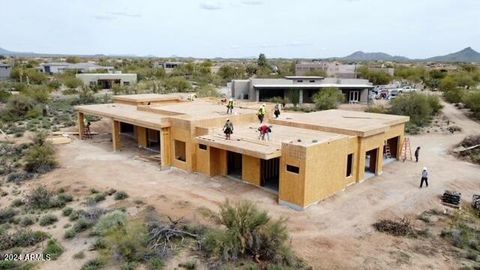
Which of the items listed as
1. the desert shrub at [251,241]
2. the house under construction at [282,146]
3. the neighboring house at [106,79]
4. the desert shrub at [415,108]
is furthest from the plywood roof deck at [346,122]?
the neighboring house at [106,79]

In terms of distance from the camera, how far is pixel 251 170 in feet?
72.7

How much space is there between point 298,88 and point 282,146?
41.6 metres

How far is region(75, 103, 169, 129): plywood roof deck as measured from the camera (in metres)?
25.9

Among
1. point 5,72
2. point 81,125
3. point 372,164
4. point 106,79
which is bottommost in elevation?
point 372,164

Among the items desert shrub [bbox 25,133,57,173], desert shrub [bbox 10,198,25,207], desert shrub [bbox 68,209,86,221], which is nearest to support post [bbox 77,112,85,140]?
desert shrub [bbox 25,133,57,173]

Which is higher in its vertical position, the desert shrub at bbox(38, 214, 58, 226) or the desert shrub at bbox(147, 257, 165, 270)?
the desert shrub at bbox(38, 214, 58, 226)

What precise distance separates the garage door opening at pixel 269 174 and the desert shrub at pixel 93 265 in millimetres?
10232

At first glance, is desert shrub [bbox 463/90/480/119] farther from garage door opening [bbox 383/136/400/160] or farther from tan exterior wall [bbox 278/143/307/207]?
tan exterior wall [bbox 278/143/307/207]

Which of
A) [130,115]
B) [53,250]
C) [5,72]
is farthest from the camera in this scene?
[5,72]

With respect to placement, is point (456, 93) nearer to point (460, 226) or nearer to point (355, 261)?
point (460, 226)

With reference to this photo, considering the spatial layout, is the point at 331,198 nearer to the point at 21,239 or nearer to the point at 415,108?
the point at 21,239

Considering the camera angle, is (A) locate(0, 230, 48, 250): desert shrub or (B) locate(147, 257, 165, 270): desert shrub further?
(A) locate(0, 230, 48, 250): desert shrub

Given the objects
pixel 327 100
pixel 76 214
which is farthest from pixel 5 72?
pixel 76 214

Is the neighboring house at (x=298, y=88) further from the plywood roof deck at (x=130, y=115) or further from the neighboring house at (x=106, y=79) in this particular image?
the plywood roof deck at (x=130, y=115)
